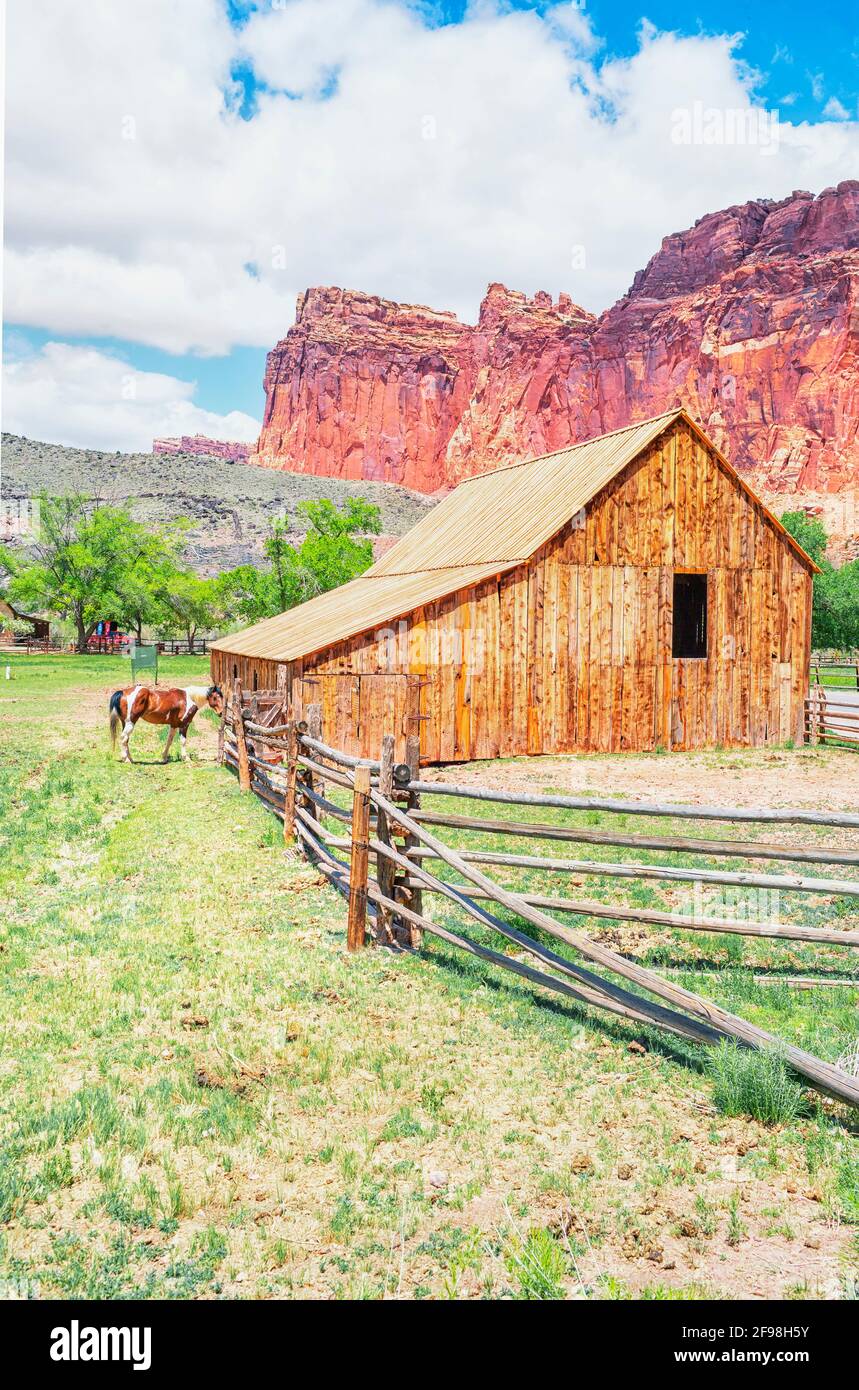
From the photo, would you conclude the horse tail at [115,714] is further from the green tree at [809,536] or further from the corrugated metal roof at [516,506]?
the green tree at [809,536]

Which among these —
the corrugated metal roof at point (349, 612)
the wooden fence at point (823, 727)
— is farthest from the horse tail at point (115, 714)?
the wooden fence at point (823, 727)

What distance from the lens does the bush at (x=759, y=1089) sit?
15.1ft

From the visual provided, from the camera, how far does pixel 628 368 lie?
446 ft

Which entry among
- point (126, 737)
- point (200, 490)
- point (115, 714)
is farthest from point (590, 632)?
point (200, 490)

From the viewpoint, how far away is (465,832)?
460 inches

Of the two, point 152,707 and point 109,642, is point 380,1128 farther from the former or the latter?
point 109,642

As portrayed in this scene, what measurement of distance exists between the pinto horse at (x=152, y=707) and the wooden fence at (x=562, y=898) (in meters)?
9.31

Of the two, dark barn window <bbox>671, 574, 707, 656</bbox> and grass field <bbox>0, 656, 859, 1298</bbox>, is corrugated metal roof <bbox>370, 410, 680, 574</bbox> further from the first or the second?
grass field <bbox>0, 656, 859, 1298</bbox>

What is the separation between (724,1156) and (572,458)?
21.1m

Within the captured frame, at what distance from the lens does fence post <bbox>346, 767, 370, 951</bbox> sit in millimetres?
7402

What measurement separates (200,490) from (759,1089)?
9777 centimetres

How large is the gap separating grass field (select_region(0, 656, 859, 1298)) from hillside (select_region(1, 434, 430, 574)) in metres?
73.4

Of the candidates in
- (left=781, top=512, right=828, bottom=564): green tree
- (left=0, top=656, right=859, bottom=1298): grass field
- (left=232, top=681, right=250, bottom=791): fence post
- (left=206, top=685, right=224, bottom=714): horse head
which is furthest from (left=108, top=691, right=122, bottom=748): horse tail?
(left=781, top=512, right=828, bottom=564): green tree
